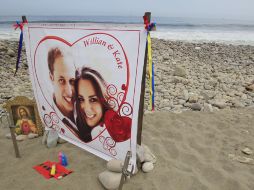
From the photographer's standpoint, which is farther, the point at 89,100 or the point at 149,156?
the point at 149,156

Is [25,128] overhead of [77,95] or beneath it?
beneath

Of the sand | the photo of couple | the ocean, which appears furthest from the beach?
the ocean

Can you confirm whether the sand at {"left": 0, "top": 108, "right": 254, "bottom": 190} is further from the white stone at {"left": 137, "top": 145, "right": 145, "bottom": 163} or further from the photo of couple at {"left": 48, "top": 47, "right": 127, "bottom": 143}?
the photo of couple at {"left": 48, "top": 47, "right": 127, "bottom": 143}

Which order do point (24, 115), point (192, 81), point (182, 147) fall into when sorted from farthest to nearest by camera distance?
point (192, 81)
point (24, 115)
point (182, 147)

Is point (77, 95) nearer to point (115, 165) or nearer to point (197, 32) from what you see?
point (115, 165)

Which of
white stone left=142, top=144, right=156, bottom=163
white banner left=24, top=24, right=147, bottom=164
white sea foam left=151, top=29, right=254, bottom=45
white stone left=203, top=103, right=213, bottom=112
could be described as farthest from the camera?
white sea foam left=151, top=29, right=254, bottom=45

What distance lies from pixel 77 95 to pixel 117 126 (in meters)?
0.69

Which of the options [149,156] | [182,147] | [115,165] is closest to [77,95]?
[115,165]

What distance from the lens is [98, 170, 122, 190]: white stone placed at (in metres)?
2.75

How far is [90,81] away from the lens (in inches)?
116

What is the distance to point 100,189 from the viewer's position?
111 inches

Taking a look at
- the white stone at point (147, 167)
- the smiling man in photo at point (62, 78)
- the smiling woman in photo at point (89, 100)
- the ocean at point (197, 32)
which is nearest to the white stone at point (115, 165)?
the white stone at point (147, 167)

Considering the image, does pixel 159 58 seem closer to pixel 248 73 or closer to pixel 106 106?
pixel 248 73

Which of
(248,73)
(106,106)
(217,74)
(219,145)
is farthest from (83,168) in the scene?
(248,73)
